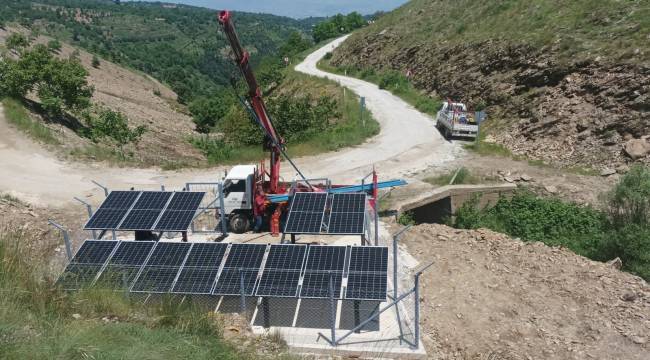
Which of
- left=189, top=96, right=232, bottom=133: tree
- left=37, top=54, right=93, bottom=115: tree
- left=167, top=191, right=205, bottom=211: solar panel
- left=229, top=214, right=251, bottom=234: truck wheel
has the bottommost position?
left=189, top=96, right=232, bottom=133: tree

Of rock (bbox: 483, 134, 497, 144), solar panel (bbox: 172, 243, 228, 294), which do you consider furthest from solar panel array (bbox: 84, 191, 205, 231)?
rock (bbox: 483, 134, 497, 144)

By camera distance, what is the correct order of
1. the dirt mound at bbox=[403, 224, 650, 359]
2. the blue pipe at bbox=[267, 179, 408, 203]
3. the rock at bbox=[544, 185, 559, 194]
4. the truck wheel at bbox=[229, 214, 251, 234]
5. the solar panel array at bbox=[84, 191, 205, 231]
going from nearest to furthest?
1. the dirt mound at bbox=[403, 224, 650, 359]
2. the solar panel array at bbox=[84, 191, 205, 231]
3. the blue pipe at bbox=[267, 179, 408, 203]
4. the truck wheel at bbox=[229, 214, 251, 234]
5. the rock at bbox=[544, 185, 559, 194]

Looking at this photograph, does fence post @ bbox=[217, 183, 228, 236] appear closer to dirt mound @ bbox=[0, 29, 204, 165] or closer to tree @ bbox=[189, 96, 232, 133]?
dirt mound @ bbox=[0, 29, 204, 165]

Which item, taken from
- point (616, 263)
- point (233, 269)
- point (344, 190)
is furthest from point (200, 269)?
point (616, 263)

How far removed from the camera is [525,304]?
13.5m

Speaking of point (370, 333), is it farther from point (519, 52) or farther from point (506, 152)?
point (519, 52)

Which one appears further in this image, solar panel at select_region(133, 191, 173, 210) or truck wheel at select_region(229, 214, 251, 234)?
truck wheel at select_region(229, 214, 251, 234)

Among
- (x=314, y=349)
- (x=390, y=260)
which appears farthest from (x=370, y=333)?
(x=390, y=260)

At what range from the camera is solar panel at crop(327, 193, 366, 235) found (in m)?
14.2

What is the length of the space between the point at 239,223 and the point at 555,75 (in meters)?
22.3

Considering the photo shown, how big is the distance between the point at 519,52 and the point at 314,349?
95.3 ft

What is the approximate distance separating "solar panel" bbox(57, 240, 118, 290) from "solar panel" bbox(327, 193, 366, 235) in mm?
6166

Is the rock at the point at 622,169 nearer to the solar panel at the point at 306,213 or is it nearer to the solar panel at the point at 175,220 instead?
the solar panel at the point at 306,213

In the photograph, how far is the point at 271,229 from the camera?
17406mm
